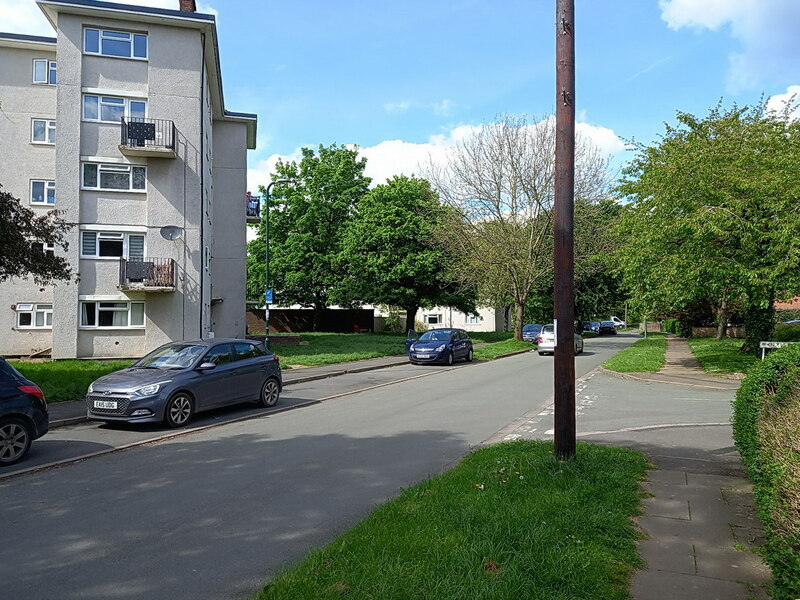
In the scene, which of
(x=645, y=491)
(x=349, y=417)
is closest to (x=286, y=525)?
(x=645, y=491)

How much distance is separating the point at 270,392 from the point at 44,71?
23615 mm

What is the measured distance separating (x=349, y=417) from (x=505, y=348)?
2245 centimetres

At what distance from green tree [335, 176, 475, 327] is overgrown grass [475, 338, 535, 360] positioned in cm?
603

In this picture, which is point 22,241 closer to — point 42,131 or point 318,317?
point 42,131

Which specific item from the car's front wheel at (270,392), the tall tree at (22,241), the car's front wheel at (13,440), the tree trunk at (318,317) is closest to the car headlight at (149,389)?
the car's front wheel at (13,440)

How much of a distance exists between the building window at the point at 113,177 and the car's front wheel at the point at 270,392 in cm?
1590

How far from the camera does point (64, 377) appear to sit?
16688 millimetres

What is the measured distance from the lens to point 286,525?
18.2ft

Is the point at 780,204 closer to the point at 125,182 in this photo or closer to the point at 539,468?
the point at 539,468

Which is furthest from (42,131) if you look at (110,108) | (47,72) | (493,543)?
(493,543)

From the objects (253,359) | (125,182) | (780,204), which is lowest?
(253,359)

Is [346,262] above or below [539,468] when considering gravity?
above

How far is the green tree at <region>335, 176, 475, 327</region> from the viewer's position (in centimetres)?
4197

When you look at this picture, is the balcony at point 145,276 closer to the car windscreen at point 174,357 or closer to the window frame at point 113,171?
the window frame at point 113,171
